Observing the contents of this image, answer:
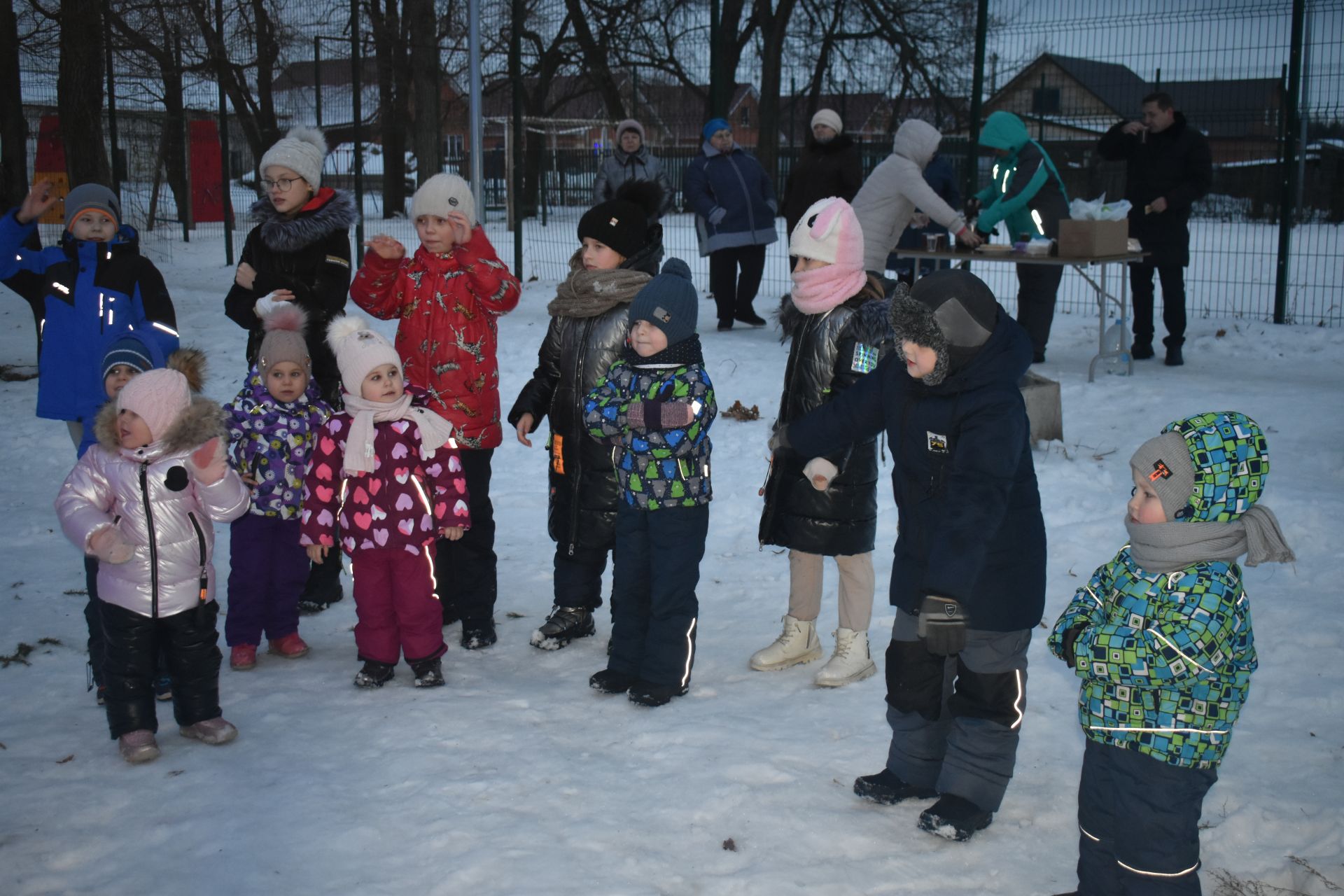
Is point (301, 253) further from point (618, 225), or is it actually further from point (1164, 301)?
point (1164, 301)

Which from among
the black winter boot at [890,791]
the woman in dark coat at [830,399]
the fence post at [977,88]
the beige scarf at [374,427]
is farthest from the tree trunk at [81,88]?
the black winter boot at [890,791]

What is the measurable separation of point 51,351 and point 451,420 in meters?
1.71

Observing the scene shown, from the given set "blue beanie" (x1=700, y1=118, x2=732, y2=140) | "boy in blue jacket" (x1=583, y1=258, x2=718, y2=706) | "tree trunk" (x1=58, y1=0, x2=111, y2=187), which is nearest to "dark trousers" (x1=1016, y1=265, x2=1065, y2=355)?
"blue beanie" (x1=700, y1=118, x2=732, y2=140)

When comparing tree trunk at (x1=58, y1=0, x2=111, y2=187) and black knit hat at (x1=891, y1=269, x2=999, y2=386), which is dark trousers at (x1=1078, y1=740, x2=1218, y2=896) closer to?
black knit hat at (x1=891, y1=269, x2=999, y2=386)

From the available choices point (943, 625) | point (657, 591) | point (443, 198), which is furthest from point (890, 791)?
point (443, 198)

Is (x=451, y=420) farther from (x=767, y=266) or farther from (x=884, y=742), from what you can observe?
(x=767, y=266)

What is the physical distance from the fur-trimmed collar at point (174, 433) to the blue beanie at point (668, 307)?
1.48 metres

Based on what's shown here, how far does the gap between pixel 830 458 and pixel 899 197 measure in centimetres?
467

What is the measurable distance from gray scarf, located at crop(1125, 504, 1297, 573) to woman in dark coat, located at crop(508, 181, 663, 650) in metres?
2.30

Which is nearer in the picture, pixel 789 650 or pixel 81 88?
pixel 789 650

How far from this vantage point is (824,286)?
4371 millimetres

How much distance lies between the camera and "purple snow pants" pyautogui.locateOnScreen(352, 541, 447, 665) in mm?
4422

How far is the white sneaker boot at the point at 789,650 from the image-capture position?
15.6ft

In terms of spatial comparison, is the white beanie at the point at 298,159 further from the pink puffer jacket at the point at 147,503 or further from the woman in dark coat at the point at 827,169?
the woman in dark coat at the point at 827,169
